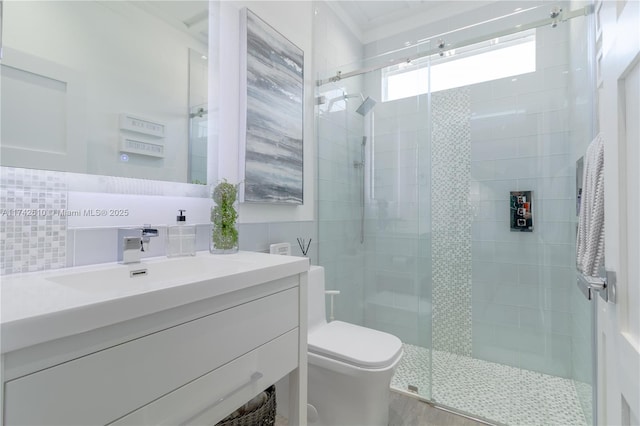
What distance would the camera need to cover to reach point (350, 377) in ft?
4.69

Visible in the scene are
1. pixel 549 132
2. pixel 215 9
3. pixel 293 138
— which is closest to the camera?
pixel 215 9

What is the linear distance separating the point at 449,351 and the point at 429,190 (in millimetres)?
1246

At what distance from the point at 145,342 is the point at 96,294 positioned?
143 mm

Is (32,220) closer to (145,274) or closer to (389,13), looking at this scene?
(145,274)

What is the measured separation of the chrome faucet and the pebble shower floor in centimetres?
172

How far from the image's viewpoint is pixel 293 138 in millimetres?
1960

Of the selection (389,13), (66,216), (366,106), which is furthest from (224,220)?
(389,13)

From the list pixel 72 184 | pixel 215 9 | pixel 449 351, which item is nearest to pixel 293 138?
pixel 215 9

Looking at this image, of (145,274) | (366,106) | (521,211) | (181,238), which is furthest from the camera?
(366,106)

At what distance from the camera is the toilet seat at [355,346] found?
1410 mm

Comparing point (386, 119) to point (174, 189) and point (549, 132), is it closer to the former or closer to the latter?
point (549, 132)

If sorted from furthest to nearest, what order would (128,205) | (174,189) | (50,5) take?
1. (174,189)
2. (128,205)
3. (50,5)

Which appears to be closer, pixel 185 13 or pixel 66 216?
pixel 66 216

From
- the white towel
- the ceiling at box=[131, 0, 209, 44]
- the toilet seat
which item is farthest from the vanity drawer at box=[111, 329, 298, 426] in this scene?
the ceiling at box=[131, 0, 209, 44]
